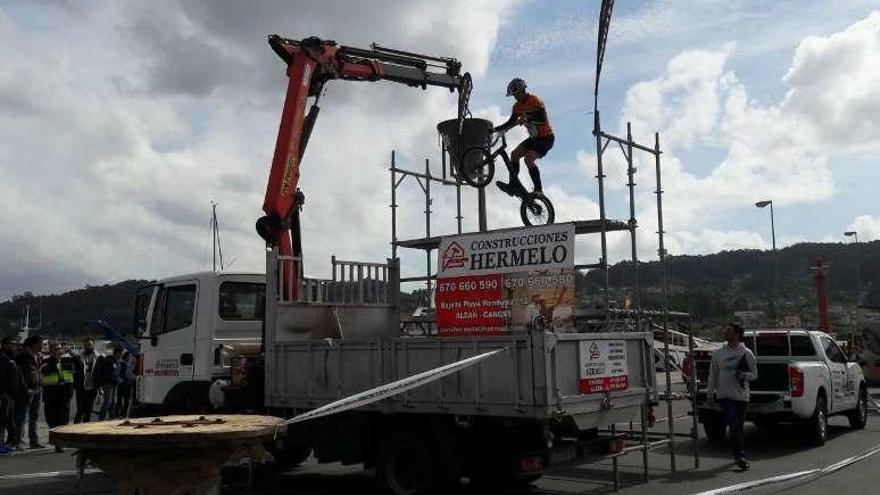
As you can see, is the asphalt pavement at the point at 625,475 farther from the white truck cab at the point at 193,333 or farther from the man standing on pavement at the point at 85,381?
the man standing on pavement at the point at 85,381

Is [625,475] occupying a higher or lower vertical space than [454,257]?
lower

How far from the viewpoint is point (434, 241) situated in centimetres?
1177

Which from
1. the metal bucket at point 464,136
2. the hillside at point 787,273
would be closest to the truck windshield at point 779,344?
the metal bucket at point 464,136

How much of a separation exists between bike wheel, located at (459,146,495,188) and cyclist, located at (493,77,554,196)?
59cm

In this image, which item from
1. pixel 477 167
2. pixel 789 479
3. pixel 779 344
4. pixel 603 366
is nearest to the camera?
pixel 603 366

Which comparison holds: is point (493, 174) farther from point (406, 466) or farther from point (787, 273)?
point (787, 273)

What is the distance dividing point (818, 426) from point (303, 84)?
888cm

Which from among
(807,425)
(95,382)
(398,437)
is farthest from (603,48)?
(95,382)

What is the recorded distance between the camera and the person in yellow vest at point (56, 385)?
13961 mm

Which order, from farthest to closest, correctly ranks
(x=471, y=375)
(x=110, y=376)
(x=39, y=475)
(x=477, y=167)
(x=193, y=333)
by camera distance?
1. (x=110, y=376)
2. (x=477, y=167)
3. (x=39, y=475)
4. (x=193, y=333)
5. (x=471, y=375)

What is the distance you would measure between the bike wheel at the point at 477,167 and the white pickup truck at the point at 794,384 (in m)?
4.29

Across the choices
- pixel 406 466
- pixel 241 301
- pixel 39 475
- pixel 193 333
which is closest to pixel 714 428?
pixel 406 466

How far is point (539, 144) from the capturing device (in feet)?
33.7

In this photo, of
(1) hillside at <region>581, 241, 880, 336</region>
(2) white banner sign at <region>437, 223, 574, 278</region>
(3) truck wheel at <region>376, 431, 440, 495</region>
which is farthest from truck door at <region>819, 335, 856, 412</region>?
(1) hillside at <region>581, 241, 880, 336</region>
